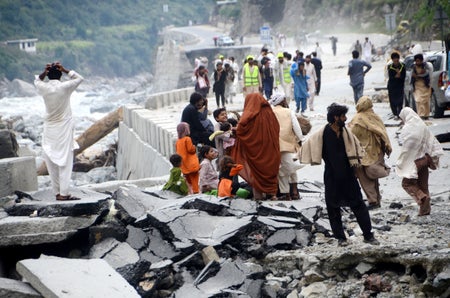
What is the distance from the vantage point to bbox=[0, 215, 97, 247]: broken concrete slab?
28.7 ft

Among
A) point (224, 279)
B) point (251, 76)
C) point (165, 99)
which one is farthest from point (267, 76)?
point (224, 279)

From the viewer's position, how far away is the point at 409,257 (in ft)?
25.1

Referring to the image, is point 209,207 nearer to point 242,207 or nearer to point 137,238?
point 242,207

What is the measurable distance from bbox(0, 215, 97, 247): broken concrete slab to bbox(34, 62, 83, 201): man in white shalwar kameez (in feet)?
2.95

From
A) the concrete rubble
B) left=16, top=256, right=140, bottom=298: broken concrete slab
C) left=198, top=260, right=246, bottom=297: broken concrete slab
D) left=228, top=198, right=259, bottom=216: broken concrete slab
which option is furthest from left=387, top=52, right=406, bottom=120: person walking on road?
left=16, top=256, right=140, bottom=298: broken concrete slab

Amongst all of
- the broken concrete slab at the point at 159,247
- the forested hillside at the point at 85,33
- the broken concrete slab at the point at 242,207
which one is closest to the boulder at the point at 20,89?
the forested hillside at the point at 85,33

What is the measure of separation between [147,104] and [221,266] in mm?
19452

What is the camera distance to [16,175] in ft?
35.4

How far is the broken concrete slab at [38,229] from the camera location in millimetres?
8742

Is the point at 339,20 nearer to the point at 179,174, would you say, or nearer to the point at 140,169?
the point at 140,169

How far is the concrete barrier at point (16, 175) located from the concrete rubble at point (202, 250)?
11.3 inches

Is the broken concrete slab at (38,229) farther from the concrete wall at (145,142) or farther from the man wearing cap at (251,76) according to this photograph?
the man wearing cap at (251,76)

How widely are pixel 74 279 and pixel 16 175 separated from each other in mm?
3693

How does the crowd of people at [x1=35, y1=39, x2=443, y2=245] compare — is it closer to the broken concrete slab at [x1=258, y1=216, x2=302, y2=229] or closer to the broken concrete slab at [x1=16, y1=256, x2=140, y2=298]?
the broken concrete slab at [x1=258, y1=216, x2=302, y2=229]
